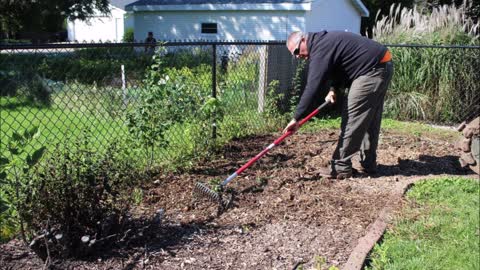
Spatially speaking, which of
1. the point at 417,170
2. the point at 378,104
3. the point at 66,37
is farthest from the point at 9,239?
the point at 66,37

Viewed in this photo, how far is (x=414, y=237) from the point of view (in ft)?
12.4

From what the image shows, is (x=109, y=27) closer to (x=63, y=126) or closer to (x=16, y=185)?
(x=63, y=126)

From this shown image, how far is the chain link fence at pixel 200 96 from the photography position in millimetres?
4961

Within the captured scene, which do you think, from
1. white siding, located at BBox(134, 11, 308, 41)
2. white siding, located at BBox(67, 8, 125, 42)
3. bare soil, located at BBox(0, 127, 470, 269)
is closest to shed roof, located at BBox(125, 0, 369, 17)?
white siding, located at BBox(134, 11, 308, 41)

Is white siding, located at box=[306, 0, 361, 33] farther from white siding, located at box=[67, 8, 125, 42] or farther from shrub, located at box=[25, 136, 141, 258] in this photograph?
shrub, located at box=[25, 136, 141, 258]

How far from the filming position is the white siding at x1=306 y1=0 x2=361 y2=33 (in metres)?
20.2

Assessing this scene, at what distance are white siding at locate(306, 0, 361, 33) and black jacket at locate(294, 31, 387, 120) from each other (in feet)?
50.4

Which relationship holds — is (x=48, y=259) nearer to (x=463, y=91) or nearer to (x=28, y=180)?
(x=28, y=180)

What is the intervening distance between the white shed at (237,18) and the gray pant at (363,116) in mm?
14776

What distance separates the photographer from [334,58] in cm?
477

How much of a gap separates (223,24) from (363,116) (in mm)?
17470

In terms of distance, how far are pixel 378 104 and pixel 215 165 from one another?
74.7 inches

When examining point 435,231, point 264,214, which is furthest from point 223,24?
point 435,231

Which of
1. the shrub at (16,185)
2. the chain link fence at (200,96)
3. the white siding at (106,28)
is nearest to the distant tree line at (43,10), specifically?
the white siding at (106,28)
